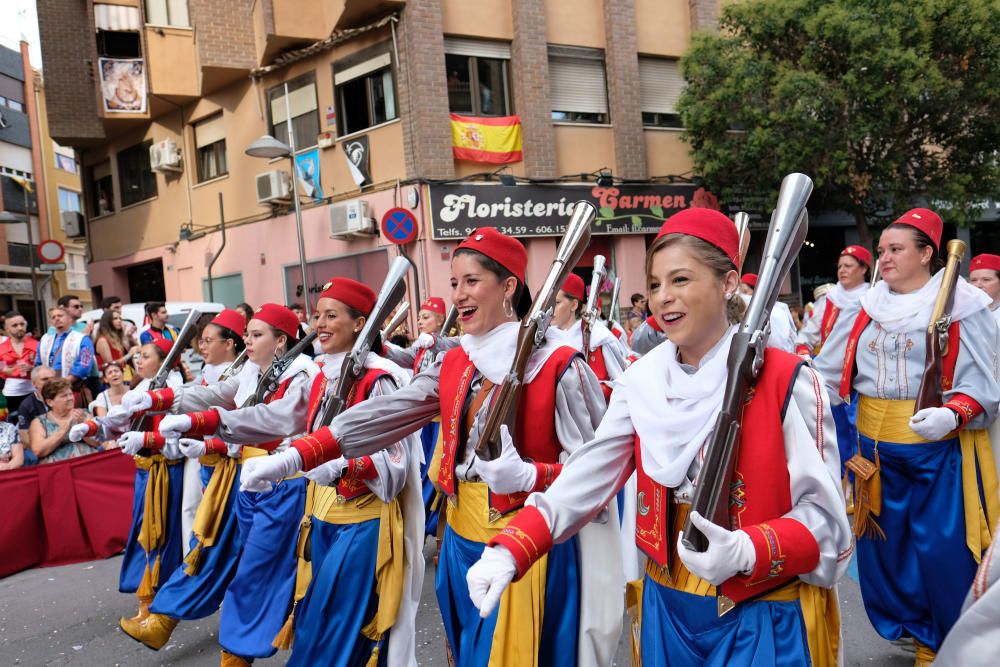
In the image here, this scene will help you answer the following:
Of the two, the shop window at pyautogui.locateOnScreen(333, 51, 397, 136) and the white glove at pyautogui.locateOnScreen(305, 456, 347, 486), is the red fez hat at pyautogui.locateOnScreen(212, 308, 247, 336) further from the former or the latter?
the shop window at pyautogui.locateOnScreen(333, 51, 397, 136)

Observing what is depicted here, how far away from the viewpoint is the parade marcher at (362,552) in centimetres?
350

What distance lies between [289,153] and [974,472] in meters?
13.0

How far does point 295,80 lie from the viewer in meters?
16.9

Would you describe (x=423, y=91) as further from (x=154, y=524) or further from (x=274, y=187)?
(x=154, y=524)

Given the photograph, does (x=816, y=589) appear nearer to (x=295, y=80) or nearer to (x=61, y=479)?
(x=61, y=479)

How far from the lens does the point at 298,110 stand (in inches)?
668

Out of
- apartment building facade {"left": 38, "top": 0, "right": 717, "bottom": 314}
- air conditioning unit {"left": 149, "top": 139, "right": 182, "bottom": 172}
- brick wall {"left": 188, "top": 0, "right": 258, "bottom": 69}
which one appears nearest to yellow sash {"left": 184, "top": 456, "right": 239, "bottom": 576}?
apartment building facade {"left": 38, "top": 0, "right": 717, "bottom": 314}

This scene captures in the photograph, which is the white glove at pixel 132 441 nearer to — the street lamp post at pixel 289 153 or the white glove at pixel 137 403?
the white glove at pixel 137 403

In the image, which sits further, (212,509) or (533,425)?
(212,509)

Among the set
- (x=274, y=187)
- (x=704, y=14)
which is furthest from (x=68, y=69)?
(x=704, y=14)

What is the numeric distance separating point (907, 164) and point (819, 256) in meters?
3.72

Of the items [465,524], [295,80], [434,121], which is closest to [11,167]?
[295,80]

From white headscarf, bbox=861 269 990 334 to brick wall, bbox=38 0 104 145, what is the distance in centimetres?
2177

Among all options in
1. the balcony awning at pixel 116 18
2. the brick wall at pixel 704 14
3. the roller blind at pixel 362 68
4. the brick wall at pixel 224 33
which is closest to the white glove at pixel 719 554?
the roller blind at pixel 362 68
